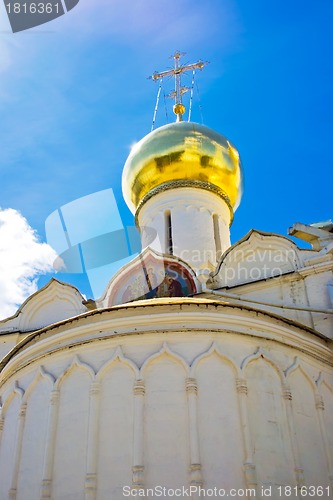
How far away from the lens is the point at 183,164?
13.4m

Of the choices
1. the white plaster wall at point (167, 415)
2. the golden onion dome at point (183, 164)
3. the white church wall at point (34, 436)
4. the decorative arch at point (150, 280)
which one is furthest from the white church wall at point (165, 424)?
the golden onion dome at point (183, 164)

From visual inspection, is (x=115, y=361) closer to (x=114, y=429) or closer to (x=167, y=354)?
(x=167, y=354)

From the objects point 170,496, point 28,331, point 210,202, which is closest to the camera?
point 170,496

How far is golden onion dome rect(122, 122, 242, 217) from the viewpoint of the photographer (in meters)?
13.4

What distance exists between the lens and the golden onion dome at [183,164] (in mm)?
13375

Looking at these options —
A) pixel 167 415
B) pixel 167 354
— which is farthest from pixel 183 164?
pixel 167 415

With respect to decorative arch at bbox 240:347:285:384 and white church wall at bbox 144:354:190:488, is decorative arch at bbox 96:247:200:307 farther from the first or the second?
white church wall at bbox 144:354:190:488

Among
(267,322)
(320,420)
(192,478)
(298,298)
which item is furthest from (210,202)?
(192,478)

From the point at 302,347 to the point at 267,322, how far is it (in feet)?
1.97

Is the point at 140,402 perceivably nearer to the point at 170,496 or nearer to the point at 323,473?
the point at 170,496

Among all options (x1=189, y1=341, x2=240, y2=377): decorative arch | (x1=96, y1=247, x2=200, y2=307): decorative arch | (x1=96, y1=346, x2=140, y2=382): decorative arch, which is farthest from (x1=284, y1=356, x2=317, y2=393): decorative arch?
(x1=96, y1=247, x2=200, y2=307): decorative arch

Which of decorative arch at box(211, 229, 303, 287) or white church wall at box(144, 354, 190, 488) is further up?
decorative arch at box(211, 229, 303, 287)

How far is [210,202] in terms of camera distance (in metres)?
13.3

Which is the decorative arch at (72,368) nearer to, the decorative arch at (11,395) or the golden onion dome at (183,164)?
the decorative arch at (11,395)
